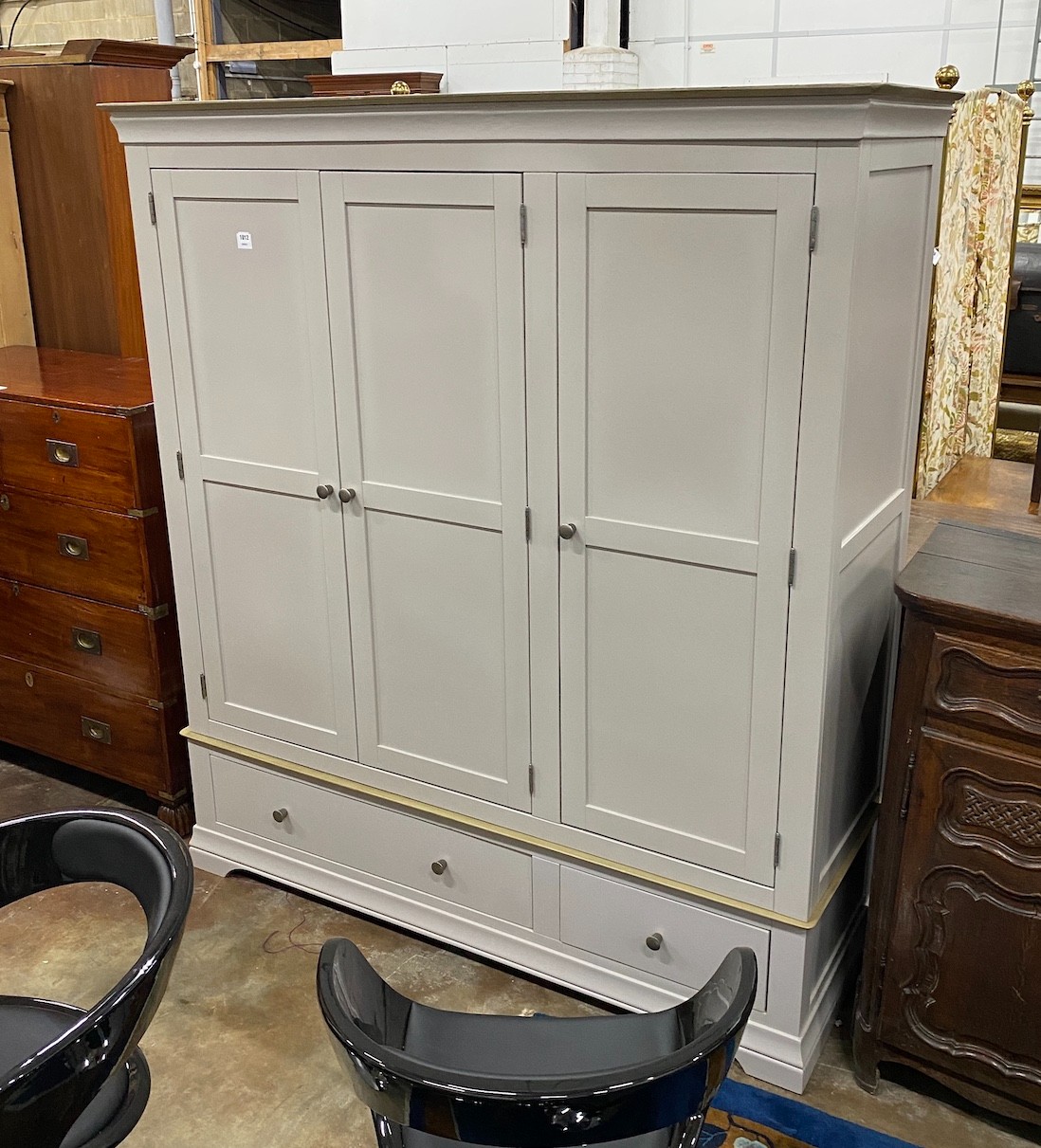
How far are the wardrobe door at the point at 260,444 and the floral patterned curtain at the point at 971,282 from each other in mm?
1536

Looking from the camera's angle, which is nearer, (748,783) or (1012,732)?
(1012,732)

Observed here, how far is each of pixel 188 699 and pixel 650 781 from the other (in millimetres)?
1164

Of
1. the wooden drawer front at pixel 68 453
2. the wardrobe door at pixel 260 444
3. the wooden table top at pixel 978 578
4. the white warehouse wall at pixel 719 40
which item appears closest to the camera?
the wooden table top at pixel 978 578

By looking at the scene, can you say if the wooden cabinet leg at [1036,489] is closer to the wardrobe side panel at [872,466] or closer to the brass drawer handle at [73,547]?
the wardrobe side panel at [872,466]

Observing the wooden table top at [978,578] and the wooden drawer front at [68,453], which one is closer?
the wooden table top at [978,578]

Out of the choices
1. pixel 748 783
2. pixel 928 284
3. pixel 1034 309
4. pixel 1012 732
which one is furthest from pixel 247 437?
pixel 1034 309

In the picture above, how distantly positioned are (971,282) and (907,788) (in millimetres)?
1845

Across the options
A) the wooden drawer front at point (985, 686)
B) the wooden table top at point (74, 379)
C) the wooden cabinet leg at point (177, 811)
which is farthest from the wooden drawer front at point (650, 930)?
the wooden table top at point (74, 379)

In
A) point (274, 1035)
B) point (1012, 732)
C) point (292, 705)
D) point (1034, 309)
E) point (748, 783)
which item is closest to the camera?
point (1012, 732)

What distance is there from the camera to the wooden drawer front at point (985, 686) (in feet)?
5.55

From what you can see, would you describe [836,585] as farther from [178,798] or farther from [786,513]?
[178,798]

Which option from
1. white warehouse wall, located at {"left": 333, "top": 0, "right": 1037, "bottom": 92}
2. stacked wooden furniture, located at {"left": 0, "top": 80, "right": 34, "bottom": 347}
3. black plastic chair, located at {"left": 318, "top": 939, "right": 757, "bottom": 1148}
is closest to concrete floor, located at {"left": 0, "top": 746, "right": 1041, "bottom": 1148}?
black plastic chair, located at {"left": 318, "top": 939, "right": 757, "bottom": 1148}

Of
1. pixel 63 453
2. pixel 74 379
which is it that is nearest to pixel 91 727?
pixel 63 453

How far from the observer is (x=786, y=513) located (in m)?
1.79
